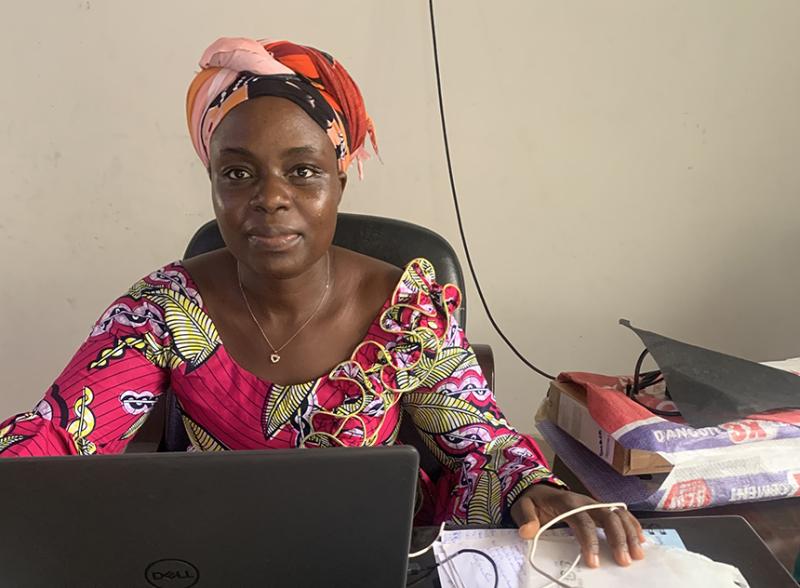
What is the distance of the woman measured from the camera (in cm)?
95

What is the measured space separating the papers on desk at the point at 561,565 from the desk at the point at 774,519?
16 centimetres

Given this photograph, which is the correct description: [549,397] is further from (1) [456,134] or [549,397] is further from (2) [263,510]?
(2) [263,510]

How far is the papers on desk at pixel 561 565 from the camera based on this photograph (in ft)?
2.47

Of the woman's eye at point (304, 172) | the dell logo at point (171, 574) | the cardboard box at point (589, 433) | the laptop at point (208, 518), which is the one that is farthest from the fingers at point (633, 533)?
the woman's eye at point (304, 172)

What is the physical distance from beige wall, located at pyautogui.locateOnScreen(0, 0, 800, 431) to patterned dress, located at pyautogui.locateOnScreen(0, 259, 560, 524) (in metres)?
0.70

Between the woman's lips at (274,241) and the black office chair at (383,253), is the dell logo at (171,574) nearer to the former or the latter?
the woman's lips at (274,241)

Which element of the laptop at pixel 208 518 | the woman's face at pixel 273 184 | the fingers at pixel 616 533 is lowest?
the fingers at pixel 616 533

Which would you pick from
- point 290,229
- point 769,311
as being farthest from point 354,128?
point 769,311

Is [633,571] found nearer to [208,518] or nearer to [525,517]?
[525,517]

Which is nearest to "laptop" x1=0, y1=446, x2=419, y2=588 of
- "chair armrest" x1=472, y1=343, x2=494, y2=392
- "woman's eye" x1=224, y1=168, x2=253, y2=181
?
"woman's eye" x1=224, y1=168, x2=253, y2=181

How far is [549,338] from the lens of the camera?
76.9 inches

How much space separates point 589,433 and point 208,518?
79 cm

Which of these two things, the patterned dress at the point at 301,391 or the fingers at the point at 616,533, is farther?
the patterned dress at the point at 301,391

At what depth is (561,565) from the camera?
78 cm
